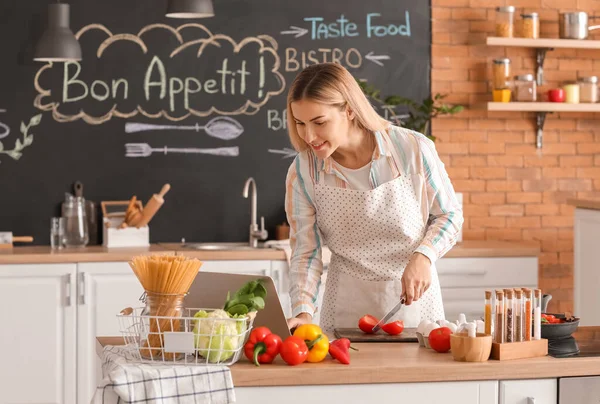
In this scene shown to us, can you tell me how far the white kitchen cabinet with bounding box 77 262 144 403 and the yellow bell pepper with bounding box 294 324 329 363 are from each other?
244 cm

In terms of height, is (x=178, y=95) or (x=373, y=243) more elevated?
(x=178, y=95)

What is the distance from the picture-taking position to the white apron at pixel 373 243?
120 inches

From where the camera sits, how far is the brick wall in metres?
5.52

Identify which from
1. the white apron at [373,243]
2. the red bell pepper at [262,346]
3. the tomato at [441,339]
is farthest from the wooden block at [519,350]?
the white apron at [373,243]

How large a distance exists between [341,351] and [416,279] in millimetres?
486

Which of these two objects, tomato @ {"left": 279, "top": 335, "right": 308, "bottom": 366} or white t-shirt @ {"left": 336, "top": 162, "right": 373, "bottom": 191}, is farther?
white t-shirt @ {"left": 336, "top": 162, "right": 373, "bottom": 191}

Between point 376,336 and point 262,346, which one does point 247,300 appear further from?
point 376,336

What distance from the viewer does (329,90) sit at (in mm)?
2773

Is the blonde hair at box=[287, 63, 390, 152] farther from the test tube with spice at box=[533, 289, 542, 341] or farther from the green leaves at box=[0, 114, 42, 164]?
the green leaves at box=[0, 114, 42, 164]

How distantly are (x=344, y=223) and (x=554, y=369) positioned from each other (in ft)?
3.01

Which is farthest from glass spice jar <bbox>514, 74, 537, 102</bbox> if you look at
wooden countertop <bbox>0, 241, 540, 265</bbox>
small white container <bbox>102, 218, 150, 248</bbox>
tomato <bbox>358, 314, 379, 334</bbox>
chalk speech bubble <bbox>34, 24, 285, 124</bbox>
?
tomato <bbox>358, 314, 379, 334</bbox>

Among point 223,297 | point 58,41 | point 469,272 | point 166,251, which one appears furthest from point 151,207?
point 223,297

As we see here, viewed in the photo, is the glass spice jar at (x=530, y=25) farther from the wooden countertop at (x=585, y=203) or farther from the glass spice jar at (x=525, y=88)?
the wooden countertop at (x=585, y=203)

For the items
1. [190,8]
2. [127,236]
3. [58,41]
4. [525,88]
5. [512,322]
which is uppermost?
[190,8]
